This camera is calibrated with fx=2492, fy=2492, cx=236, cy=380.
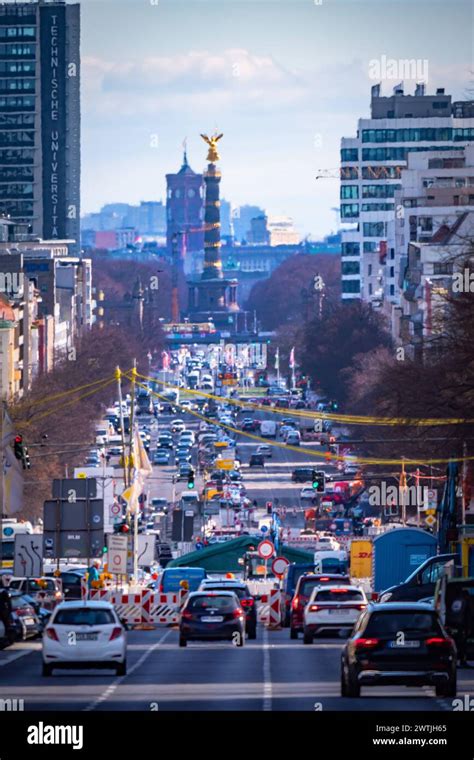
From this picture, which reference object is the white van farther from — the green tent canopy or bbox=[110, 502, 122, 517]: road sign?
the green tent canopy

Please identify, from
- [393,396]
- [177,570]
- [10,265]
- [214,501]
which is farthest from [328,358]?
[177,570]

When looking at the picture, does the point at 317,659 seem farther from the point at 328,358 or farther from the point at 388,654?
the point at 328,358

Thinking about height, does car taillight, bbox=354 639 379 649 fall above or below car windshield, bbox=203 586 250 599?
above

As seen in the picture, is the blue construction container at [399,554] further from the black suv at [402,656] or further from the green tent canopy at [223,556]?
the black suv at [402,656]

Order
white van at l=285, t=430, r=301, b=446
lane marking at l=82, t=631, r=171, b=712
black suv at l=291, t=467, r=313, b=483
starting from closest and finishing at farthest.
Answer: lane marking at l=82, t=631, r=171, b=712 < black suv at l=291, t=467, r=313, b=483 < white van at l=285, t=430, r=301, b=446

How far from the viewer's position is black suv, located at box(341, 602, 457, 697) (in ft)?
112

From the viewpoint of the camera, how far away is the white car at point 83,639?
133 feet

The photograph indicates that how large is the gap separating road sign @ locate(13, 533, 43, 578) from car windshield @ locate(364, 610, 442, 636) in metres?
43.7

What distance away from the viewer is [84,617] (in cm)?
4081

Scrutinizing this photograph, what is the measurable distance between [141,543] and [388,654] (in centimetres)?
5853

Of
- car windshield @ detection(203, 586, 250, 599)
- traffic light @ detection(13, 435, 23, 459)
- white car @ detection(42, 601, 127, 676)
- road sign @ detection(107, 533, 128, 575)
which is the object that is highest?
traffic light @ detection(13, 435, 23, 459)

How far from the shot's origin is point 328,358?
186625mm

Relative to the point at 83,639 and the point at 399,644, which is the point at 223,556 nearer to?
the point at 83,639

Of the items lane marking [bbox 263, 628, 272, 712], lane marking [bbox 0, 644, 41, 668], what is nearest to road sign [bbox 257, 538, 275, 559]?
lane marking [bbox 263, 628, 272, 712]
